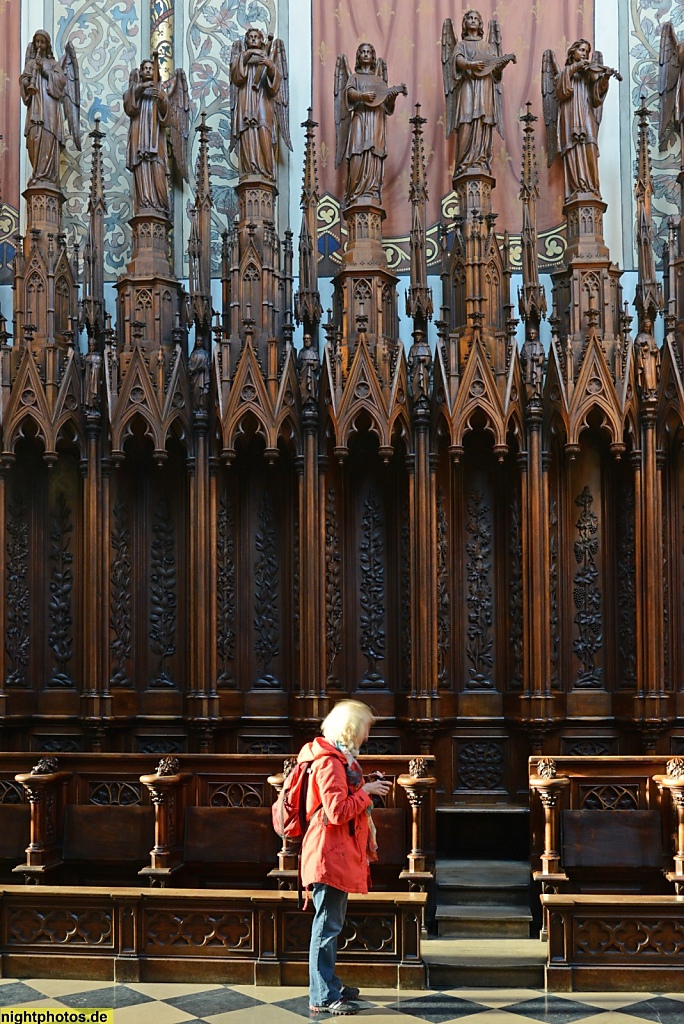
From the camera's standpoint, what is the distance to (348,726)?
6.28m

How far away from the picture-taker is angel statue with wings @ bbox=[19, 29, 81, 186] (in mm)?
10859

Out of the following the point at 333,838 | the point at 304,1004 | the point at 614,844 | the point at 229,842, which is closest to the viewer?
the point at 333,838

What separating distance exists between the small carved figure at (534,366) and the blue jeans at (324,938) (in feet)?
16.4

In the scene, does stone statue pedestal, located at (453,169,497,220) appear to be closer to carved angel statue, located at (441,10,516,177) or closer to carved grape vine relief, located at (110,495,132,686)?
carved angel statue, located at (441,10,516,177)

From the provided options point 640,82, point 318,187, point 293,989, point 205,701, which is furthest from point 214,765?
point 640,82

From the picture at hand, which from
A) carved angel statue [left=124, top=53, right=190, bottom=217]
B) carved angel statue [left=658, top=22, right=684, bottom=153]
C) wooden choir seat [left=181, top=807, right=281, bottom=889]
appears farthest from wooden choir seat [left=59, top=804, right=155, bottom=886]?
carved angel statue [left=658, top=22, right=684, bottom=153]

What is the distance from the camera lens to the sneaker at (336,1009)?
6.32m

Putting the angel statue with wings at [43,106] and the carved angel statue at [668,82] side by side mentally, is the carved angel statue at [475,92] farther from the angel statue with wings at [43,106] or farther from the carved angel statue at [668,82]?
the angel statue with wings at [43,106]

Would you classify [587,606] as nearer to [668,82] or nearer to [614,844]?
[614,844]

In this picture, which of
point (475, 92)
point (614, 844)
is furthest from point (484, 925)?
point (475, 92)

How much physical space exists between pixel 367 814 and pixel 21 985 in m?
2.34

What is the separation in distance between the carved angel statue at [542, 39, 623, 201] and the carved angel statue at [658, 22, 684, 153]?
1.58 feet

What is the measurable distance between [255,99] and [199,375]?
250 centimetres

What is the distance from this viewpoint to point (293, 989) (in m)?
7.04
